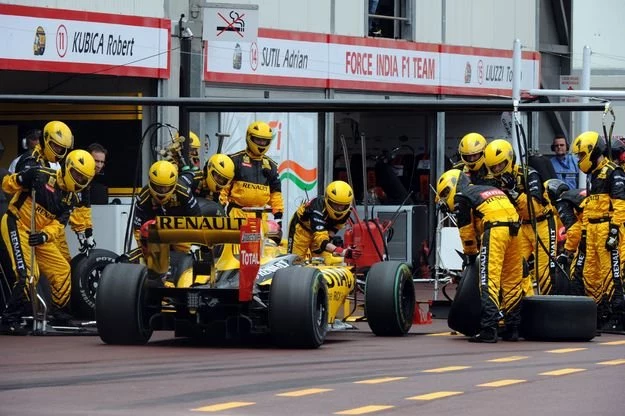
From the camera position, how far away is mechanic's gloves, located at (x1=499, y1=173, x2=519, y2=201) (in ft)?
56.8

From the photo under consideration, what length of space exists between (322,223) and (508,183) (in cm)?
228

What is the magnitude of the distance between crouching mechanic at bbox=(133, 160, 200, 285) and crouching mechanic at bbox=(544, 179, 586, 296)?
170 inches

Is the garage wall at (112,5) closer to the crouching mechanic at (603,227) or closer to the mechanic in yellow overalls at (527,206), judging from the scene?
the mechanic in yellow overalls at (527,206)

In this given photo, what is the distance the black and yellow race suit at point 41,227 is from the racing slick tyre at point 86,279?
24 cm

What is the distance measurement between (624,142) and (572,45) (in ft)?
50.3

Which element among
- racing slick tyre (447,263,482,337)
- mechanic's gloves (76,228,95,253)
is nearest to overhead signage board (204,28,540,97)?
mechanic's gloves (76,228,95,253)

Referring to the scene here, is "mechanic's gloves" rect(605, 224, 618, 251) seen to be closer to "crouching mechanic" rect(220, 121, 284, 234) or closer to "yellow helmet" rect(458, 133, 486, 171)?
"yellow helmet" rect(458, 133, 486, 171)

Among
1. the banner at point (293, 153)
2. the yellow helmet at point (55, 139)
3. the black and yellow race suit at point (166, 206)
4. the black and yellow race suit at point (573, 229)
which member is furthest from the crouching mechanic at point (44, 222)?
the banner at point (293, 153)

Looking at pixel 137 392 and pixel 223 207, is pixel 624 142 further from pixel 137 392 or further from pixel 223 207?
pixel 137 392

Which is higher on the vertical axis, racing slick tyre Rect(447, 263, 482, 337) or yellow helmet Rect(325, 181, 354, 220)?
yellow helmet Rect(325, 181, 354, 220)

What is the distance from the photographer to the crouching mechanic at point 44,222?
17594 mm

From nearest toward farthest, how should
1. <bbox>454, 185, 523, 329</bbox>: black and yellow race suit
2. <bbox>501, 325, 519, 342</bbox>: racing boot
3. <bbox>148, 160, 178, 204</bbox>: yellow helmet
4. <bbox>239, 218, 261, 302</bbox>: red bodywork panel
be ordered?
<bbox>239, 218, 261, 302</bbox>: red bodywork panel, <bbox>454, 185, 523, 329</bbox>: black and yellow race suit, <bbox>501, 325, 519, 342</bbox>: racing boot, <bbox>148, 160, 178, 204</bbox>: yellow helmet

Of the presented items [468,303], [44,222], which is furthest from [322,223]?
[44,222]

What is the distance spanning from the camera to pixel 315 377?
13070 mm
